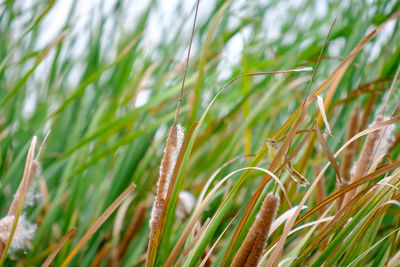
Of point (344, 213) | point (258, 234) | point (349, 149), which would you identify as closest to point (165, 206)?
point (258, 234)

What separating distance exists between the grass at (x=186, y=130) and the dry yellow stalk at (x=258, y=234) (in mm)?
70

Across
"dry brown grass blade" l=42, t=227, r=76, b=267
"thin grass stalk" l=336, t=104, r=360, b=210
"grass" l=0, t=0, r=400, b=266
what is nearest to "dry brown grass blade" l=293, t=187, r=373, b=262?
"grass" l=0, t=0, r=400, b=266

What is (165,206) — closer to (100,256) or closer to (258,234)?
(258,234)

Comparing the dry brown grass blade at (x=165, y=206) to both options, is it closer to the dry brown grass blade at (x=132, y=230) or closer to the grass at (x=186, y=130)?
the grass at (x=186, y=130)

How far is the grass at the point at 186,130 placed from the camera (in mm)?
685

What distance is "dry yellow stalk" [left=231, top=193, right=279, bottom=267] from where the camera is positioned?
458 mm

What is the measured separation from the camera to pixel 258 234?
0.47m

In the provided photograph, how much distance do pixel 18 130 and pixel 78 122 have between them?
0.19 m

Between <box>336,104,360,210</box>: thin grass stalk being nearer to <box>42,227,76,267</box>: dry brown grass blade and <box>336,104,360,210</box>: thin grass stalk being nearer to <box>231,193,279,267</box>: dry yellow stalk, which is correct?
<box>231,193,279,267</box>: dry yellow stalk

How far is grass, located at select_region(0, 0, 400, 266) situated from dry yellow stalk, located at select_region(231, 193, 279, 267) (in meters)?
0.07

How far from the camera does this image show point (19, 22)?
1392mm

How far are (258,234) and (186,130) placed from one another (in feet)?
1.71

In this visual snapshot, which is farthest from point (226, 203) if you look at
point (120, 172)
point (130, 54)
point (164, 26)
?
point (164, 26)

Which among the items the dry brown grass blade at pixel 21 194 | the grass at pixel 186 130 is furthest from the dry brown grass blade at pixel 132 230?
the dry brown grass blade at pixel 21 194
